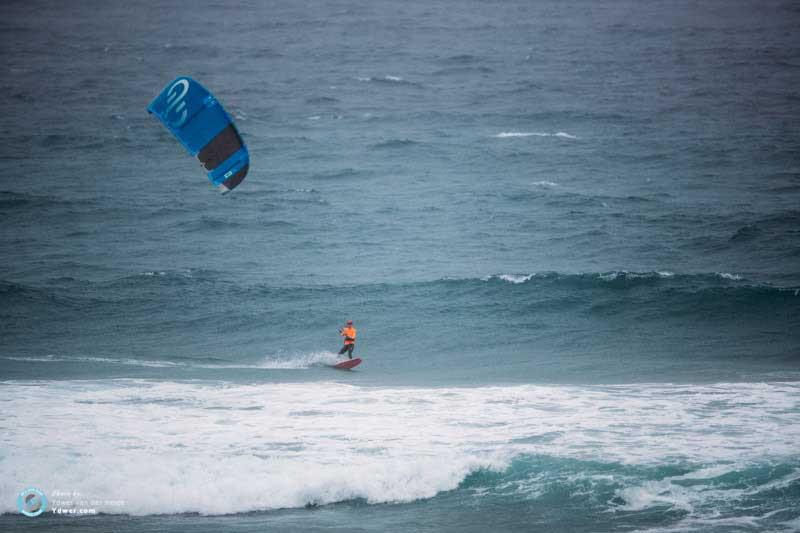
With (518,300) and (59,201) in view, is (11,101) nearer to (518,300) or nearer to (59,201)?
(59,201)

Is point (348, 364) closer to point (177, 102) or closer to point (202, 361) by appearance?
point (202, 361)

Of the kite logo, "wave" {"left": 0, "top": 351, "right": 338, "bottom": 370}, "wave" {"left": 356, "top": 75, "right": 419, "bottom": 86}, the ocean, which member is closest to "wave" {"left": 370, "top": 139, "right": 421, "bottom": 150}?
the ocean

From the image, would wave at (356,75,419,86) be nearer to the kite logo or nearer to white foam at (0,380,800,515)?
white foam at (0,380,800,515)

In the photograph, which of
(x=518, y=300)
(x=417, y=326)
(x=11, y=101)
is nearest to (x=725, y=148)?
(x=518, y=300)

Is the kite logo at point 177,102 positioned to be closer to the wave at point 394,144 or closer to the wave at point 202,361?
the wave at point 202,361

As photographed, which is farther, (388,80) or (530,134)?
(388,80)

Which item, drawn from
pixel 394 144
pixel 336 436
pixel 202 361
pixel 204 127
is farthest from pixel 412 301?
pixel 394 144

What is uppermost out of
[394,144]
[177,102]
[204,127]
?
[394,144]

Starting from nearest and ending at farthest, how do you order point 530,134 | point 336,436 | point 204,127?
point 336,436, point 204,127, point 530,134
